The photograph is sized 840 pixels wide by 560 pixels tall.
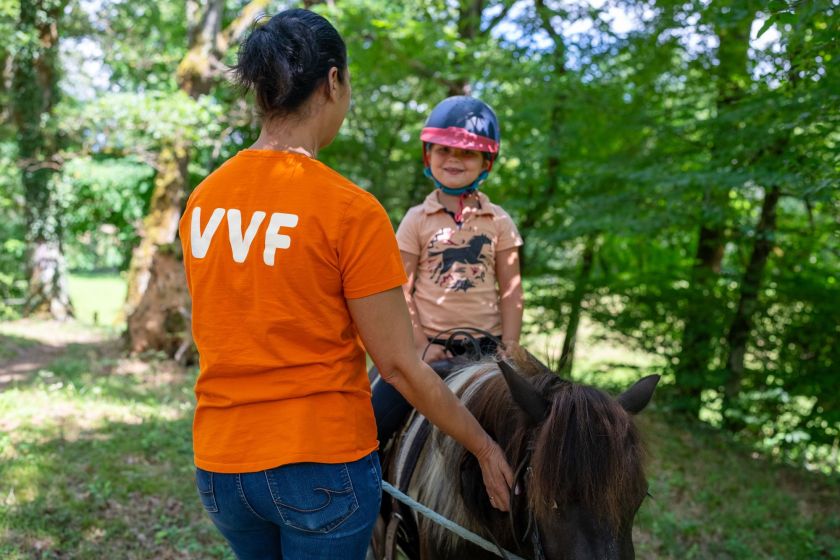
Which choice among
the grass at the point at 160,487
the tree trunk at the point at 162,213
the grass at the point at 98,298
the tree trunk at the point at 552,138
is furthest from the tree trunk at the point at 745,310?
the grass at the point at 98,298

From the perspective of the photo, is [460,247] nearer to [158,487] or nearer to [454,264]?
[454,264]

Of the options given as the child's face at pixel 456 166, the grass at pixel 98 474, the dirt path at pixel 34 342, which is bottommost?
the dirt path at pixel 34 342

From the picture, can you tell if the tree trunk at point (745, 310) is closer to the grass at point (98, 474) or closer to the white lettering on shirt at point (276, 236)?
the grass at point (98, 474)

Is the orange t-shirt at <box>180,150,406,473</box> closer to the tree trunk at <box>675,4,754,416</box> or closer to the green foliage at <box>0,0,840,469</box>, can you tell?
the green foliage at <box>0,0,840,469</box>

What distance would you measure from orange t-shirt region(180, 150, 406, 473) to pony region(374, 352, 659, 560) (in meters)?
0.54

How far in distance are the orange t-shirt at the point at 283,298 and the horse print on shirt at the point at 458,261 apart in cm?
140

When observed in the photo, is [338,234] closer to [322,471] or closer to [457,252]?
[322,471]

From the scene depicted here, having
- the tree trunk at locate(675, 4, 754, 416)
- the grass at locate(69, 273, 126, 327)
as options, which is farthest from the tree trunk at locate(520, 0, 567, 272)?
the grass at locate(69, 273, 126, 327)

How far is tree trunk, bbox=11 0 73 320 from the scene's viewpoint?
507 inches

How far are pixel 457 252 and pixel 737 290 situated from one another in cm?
559

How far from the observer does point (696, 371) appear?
7.70 m

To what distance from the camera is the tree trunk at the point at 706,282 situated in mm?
6848

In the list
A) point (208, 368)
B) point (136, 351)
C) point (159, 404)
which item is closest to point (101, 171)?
point (136, 351)

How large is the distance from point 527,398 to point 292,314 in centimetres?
76
